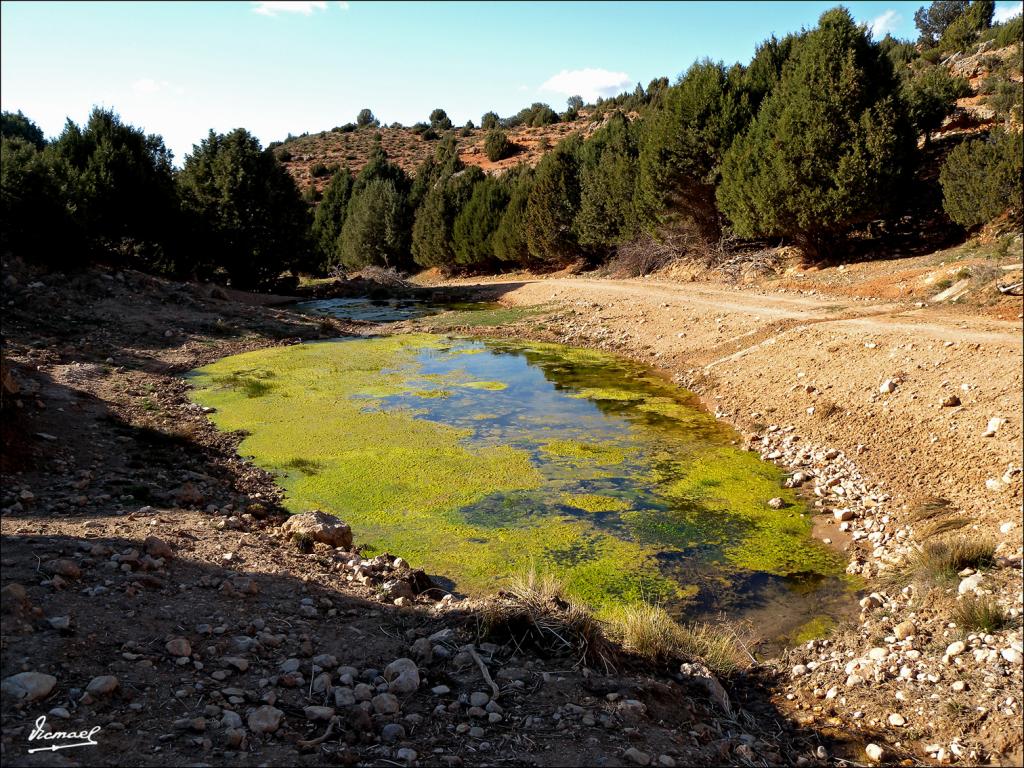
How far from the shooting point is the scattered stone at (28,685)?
2.95 m

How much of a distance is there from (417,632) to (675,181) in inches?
876

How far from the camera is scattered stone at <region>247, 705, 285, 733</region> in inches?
122

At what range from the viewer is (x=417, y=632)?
13.9 ft

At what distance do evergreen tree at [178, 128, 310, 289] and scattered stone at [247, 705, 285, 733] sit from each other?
2592 cm

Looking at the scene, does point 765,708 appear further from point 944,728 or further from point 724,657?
point 944,728

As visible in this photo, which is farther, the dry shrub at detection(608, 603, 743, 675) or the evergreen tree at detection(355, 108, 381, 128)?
the evergreen tree at detection(355, 108, 381, 128)

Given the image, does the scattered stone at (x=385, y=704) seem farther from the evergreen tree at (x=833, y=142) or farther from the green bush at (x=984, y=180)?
the evergreen tree at (x=833, y=142)

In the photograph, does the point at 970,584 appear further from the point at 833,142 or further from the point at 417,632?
the point at 833,142

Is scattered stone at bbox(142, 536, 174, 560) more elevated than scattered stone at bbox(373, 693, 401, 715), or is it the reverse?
scattered stone at bbox(142, 536, 174, 560)

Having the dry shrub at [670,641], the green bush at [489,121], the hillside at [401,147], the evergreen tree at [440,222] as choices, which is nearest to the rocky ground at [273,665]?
the dry shrub at [670,641]

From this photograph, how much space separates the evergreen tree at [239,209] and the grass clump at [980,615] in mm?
26737

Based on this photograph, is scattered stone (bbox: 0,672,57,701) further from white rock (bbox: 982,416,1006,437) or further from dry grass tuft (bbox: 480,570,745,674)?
white rock (bbox: 982,416,1006,437)

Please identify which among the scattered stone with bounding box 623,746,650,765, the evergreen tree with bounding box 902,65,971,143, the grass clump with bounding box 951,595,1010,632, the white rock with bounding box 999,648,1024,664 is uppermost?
the evergreen tree with bounding box 902,65,971,143

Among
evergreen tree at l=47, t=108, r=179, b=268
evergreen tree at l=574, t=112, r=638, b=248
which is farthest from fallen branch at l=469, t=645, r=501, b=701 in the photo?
evergreen tree at l=574, t=112, r=638, b=248
